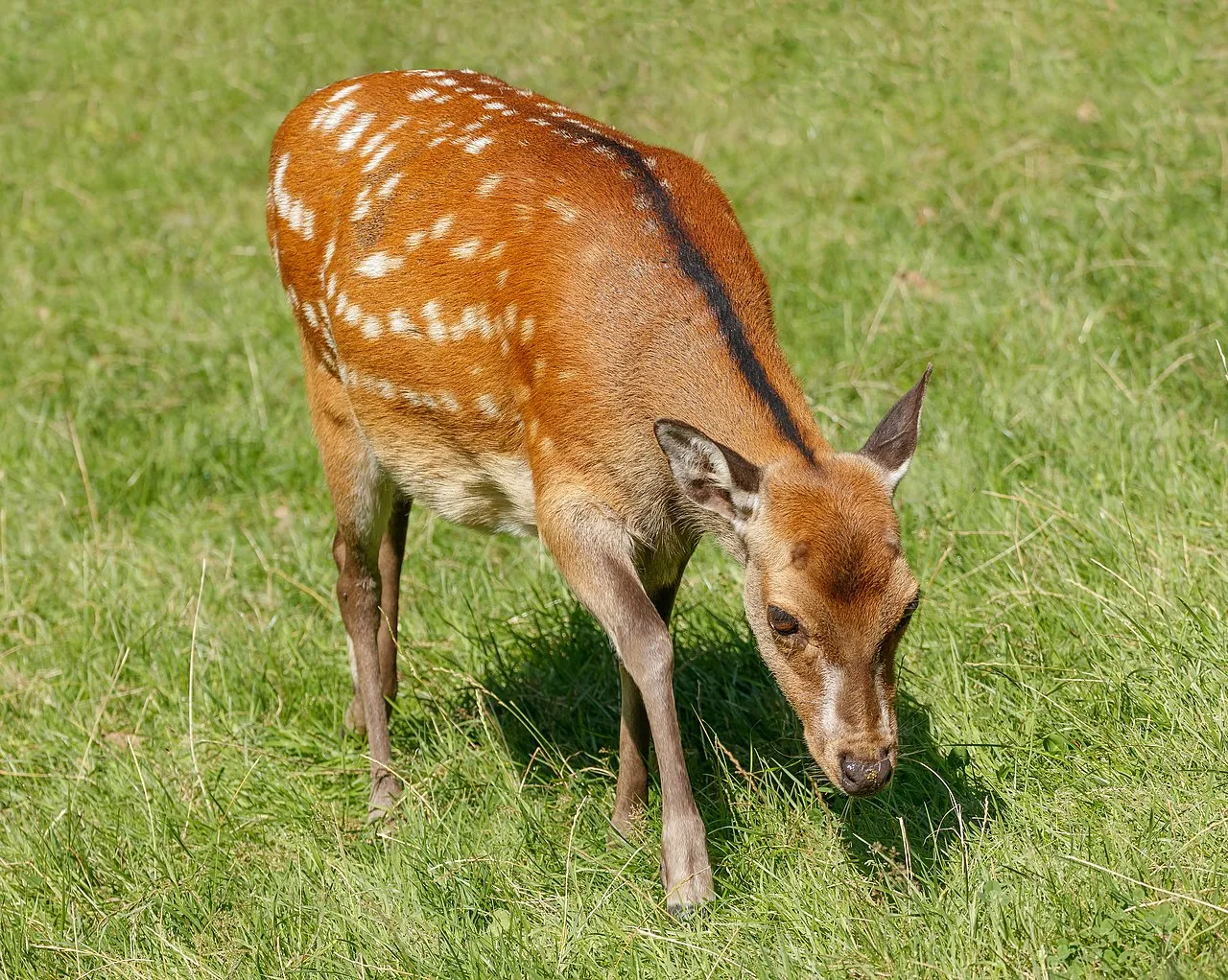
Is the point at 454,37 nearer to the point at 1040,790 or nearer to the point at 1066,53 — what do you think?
the point at 1066,53

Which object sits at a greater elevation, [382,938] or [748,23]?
[748,23]

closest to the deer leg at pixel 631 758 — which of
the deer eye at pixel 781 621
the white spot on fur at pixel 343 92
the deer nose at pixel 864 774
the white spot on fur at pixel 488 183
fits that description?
the deer eye at pixel 781 621

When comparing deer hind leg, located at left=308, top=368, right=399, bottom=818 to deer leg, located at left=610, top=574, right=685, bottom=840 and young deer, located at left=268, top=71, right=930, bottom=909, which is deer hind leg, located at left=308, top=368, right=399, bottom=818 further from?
deer leg, located at left=610, top=574, right=685, bottom=840

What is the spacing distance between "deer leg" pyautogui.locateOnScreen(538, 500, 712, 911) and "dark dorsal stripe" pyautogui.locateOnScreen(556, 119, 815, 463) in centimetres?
54

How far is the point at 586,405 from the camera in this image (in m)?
4.15

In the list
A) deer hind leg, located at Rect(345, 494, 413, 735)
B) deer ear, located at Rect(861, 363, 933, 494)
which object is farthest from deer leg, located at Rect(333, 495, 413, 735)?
deer ear, located at Rect(861, 363, 933, 494)

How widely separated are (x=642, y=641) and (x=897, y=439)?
827 millimetres

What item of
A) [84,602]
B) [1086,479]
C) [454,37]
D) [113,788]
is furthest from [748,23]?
[113,788]

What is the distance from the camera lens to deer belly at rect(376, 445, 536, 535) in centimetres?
455

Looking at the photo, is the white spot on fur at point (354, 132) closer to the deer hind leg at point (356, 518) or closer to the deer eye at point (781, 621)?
the deer hind leg at point (356, 518)

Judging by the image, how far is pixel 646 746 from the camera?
15.0ft

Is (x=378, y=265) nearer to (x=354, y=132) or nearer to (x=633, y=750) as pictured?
(x=354, y=132)

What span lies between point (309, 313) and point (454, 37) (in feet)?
19.1

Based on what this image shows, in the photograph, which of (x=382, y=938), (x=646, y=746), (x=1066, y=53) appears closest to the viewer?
(x=382, y=938)
